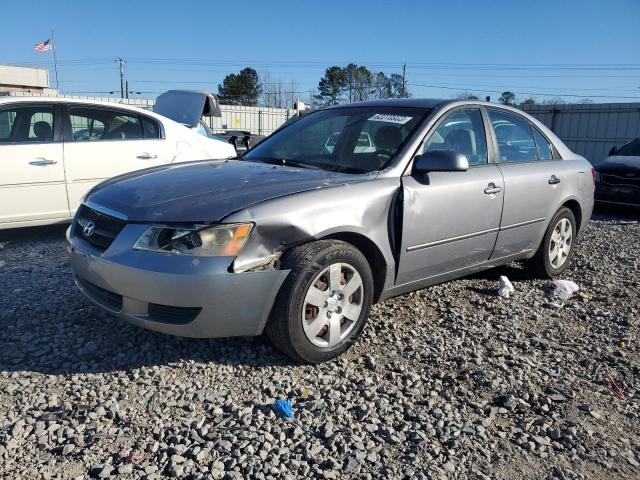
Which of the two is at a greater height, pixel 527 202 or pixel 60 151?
pixel 60 151

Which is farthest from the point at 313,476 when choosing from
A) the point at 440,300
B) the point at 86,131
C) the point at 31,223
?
the point at 86,131

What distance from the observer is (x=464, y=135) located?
4301 mm

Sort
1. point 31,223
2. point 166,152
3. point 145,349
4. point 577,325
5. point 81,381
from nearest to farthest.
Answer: point 81,381 < point 145,349 < point 577,325 < point 31,223 < point 166,152

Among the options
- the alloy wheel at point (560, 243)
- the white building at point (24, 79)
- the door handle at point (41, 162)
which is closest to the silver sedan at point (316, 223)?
the alloy wheel at point (560, 243)

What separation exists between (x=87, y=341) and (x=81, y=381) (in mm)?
514

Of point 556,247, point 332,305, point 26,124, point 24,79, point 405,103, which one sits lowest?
point 556,247

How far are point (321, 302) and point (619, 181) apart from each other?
8.21 metres

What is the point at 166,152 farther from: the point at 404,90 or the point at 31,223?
the point at 404,90

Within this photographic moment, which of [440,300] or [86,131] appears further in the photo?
[86,131]

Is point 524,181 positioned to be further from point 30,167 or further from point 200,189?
point 30,167

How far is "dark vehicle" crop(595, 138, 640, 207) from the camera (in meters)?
9.37

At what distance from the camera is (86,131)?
6.20 m

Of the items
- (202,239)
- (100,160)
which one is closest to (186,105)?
(100,160)

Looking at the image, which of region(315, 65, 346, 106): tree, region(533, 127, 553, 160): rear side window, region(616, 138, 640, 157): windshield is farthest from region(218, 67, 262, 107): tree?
region(533, 127, 553, 160): rear side window
